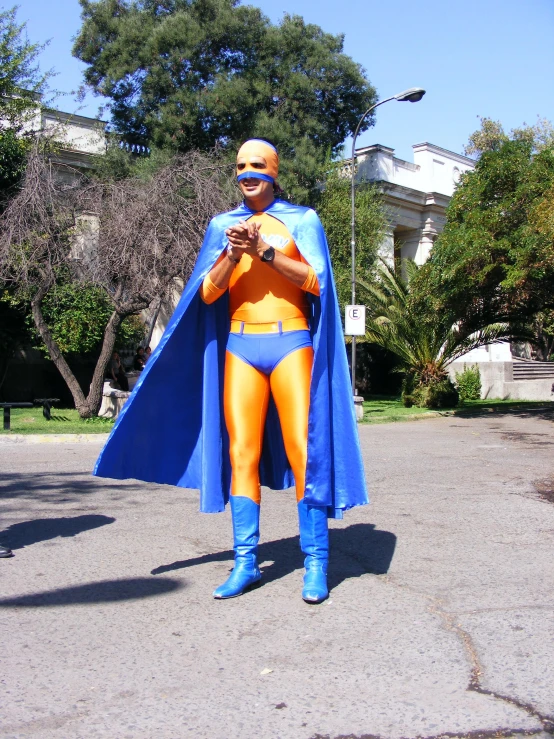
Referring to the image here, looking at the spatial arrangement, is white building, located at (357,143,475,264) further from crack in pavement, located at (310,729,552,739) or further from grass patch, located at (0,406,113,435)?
crack in pavement, located at (310,729,552,739)

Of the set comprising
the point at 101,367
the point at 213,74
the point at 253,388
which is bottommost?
the point at 253,388

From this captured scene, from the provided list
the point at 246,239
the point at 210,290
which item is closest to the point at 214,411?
the point at 210,290

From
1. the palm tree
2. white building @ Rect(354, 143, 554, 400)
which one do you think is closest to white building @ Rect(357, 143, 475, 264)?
white building @ Rect(354, 143, 554, 400)

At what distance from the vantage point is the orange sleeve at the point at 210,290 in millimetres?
4008

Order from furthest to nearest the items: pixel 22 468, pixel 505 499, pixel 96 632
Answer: pixel 22 468 < pixel 505 499 < pixel 96 632

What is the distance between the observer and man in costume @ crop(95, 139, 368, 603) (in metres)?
3.88

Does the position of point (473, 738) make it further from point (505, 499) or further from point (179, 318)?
point (505, 499)

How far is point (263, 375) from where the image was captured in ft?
13.2

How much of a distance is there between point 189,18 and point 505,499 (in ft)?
69.4

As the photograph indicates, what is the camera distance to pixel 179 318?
4.16m

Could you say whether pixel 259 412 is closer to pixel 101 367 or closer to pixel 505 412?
pixel 101 367

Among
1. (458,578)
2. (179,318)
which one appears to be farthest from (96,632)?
(458,578)

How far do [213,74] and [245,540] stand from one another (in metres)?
23.1

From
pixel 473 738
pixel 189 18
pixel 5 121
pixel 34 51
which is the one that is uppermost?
pixel 189 18
